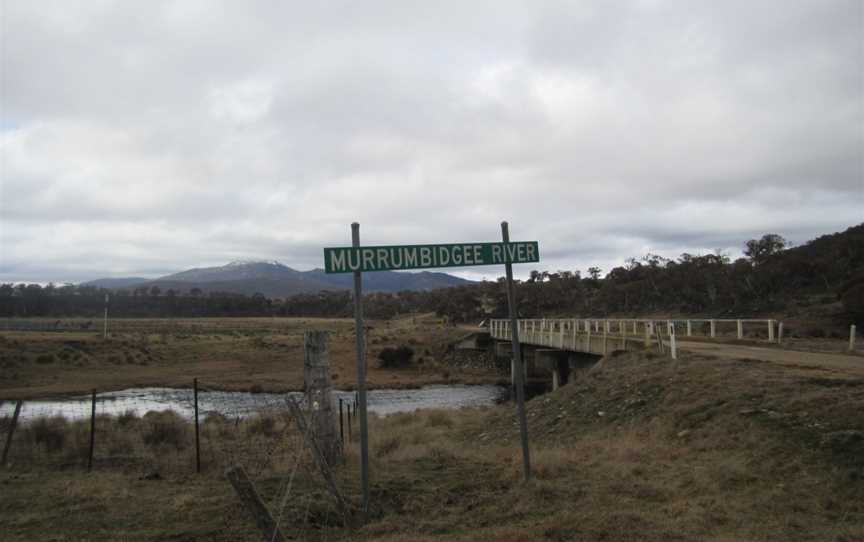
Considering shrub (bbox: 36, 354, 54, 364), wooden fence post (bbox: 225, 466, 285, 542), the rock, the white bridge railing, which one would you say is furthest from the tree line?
shrub (bbox: 36, 354, 54, 364)

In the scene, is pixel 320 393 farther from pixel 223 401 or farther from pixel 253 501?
pixel 223 401

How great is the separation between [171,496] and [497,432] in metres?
8.90

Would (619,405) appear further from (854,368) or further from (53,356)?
(53,356)

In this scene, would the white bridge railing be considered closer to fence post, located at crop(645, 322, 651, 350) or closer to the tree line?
fence post, located at crop(645, 322, 651, 350)

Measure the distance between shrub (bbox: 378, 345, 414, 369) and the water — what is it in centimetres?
932

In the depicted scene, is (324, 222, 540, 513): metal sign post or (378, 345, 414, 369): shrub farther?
(378, 345, 414, 369): shrub

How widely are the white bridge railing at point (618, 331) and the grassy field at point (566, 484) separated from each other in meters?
8.66

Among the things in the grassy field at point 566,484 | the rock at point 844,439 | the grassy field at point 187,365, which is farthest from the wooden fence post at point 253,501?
the grassy field at point 187,365

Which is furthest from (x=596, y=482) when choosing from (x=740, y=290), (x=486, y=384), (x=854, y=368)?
(x=740, y=290)

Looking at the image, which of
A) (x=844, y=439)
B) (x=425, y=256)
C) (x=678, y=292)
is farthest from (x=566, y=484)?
(x=678, y=292)

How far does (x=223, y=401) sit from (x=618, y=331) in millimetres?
20273

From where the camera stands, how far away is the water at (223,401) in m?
22.7

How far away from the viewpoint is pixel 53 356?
41031 mm

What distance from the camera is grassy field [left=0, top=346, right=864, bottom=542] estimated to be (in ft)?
19.2
